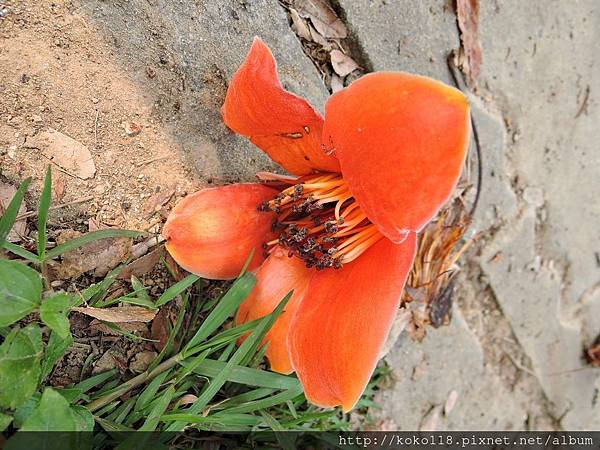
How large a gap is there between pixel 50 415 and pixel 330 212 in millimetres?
693

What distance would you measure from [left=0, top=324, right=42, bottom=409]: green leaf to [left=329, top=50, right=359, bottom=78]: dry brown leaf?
1138 mm

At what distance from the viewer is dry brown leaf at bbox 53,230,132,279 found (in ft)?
4.36

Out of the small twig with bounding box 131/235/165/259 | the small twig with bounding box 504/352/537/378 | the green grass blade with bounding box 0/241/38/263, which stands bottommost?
the small twig with bounding box 504/352/537/378

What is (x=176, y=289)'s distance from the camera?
139 cm

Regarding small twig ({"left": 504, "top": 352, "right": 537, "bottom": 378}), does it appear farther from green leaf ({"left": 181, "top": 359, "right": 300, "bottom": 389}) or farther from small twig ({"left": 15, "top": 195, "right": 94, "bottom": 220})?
small twig ({"left": 15, "top": 195, "right": 94, "bottom": 220})

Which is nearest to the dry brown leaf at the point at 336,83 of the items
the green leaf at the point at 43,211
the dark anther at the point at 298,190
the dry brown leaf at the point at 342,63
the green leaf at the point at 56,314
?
the dry brown leaf at the point at 342,63

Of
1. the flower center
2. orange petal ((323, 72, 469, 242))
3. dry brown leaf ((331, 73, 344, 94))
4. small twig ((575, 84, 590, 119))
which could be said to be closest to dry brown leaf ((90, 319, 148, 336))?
the flower center

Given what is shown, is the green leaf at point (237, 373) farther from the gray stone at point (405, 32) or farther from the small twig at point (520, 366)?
the small twig at point (520, 366)

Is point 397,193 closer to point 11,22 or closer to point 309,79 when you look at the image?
point 309,79

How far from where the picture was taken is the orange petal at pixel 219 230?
4.33ft

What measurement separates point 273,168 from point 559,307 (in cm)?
159

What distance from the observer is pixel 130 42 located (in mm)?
1385

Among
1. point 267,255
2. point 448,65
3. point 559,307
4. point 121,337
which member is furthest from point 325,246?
point 559,307

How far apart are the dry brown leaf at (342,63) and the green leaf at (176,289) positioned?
80cm
